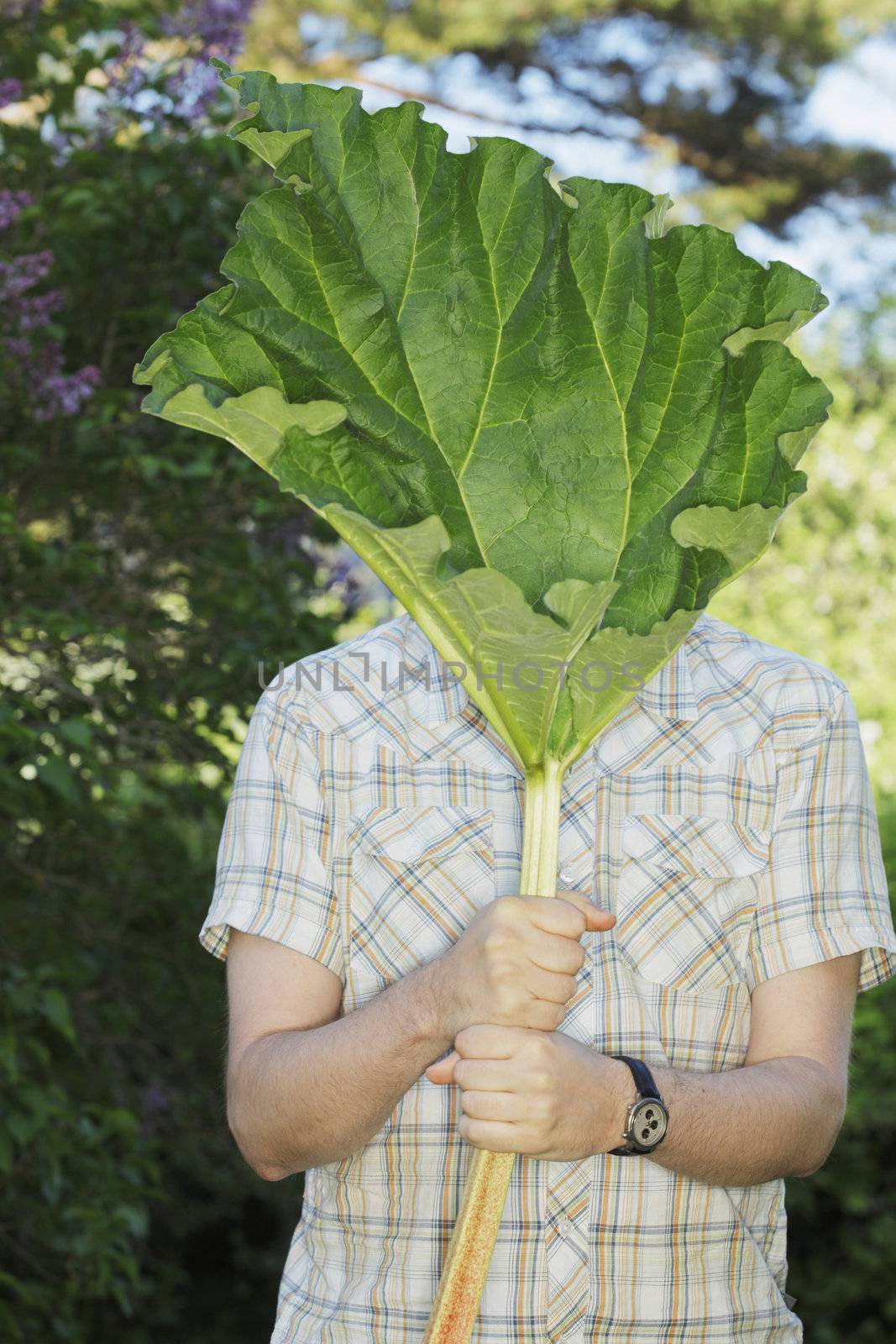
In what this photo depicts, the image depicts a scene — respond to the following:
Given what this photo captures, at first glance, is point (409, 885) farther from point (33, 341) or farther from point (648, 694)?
→ point (33, 341)

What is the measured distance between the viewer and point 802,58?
9.69 meters

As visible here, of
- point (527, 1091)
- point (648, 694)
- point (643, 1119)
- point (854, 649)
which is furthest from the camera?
point (854, 649)

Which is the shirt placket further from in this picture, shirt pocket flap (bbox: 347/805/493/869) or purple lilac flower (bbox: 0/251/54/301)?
purple lilac flower (bbox: 0/251/54/301)

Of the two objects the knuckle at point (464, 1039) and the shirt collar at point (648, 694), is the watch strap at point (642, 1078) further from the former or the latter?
the shirt collar at point (648, 694)

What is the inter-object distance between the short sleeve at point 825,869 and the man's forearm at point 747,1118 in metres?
0.13

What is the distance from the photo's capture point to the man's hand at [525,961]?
130 cm

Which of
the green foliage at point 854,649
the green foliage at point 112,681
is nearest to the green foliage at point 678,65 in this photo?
the green foliage at point 854,649

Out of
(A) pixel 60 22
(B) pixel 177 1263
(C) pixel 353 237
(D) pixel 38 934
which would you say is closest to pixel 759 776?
(C) pixel 353 237

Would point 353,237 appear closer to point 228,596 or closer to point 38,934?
point 228,596

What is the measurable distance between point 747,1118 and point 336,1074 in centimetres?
44

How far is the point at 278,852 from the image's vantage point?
1.65 metres

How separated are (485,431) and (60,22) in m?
2.56

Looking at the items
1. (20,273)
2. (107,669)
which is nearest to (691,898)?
(107,669)

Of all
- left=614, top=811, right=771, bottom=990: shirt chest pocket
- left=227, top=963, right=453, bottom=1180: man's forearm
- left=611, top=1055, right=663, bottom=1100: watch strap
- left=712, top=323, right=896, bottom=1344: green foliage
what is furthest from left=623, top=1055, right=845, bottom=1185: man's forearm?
left=712, top=323, right=896, bottom=1344: green foliage
